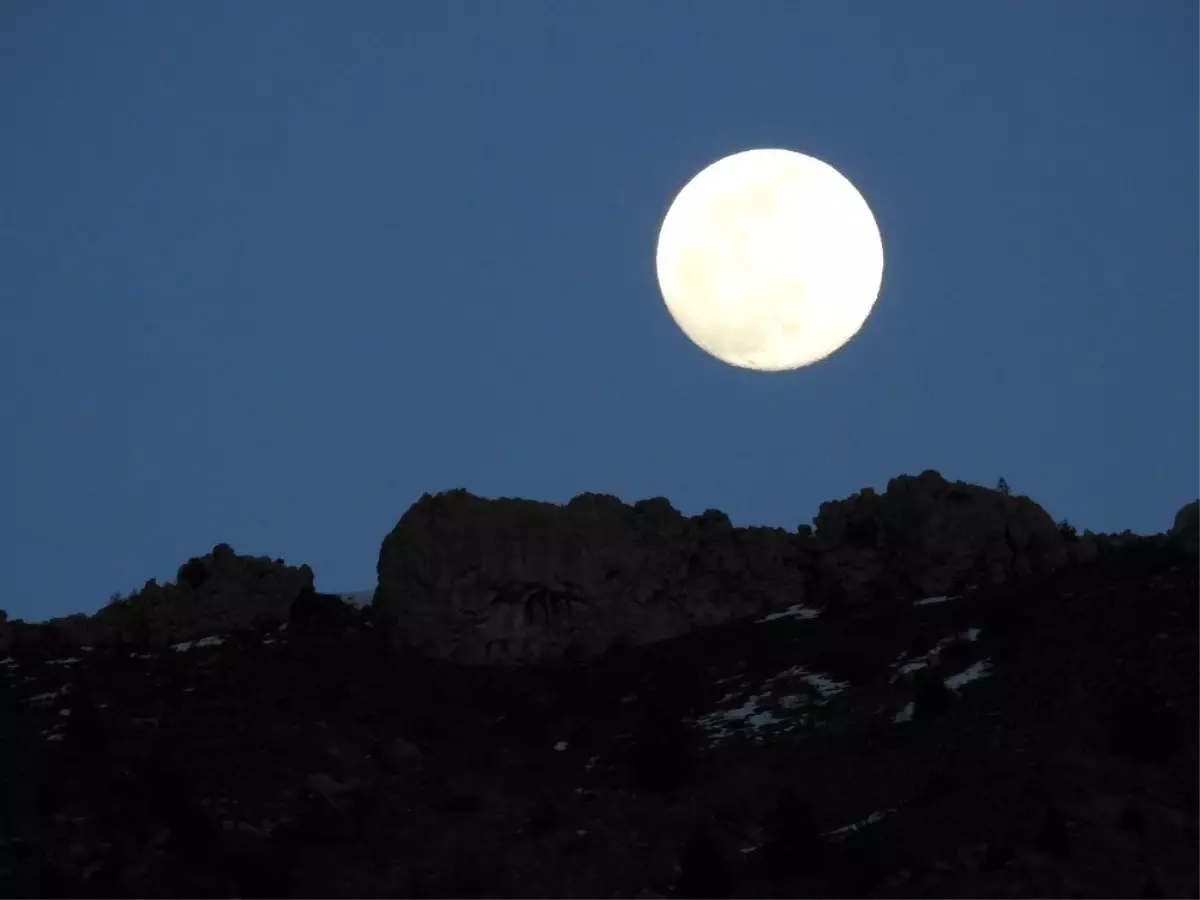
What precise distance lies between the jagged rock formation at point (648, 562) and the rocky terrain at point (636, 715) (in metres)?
0.14

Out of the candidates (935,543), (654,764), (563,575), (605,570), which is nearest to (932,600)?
(935,543)

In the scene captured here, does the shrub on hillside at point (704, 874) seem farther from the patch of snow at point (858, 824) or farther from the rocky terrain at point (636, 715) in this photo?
the patch of snow at point (858, 824)

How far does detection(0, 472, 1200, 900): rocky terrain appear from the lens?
36250 mm

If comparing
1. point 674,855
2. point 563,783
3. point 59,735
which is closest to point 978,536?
point 563,783

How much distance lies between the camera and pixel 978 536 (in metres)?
68.9

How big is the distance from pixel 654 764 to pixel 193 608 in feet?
105

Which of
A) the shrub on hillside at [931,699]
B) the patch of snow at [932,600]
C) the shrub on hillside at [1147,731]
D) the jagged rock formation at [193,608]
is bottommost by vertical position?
the shrub on hillside at [1147,731]

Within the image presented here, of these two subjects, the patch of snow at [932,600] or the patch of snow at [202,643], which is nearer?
the patch of snow at [202,643]

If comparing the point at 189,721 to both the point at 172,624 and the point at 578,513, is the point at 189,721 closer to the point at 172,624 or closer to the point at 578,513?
the point at 172,624

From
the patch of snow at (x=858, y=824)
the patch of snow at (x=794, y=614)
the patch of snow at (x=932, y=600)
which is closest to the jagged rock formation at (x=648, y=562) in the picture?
the patch of snow at (x=794, y=614)

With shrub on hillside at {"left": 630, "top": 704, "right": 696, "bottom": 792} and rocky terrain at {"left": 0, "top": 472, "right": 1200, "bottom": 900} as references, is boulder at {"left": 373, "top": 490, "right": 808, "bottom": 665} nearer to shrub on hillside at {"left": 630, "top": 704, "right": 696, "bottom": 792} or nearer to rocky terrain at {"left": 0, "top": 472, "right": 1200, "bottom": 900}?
rocky terrain at {"left": 0, "top": 472, "right": 1200, "bottom": 900}

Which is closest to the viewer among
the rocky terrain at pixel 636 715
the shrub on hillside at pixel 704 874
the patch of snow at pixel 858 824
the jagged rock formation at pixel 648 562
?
the shrub on hillside at pixel 704 874

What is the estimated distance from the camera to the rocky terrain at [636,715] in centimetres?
3625

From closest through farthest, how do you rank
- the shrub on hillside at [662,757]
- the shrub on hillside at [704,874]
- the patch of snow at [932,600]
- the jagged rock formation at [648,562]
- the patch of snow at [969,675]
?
1. the shrub on hillside at [704,874]
2. the shrub on hillside at [662,757]
3. the patch of snow at [969,675]
4. the patch of snow at [932,600]
5. the jagged rock formation at [648,562]
